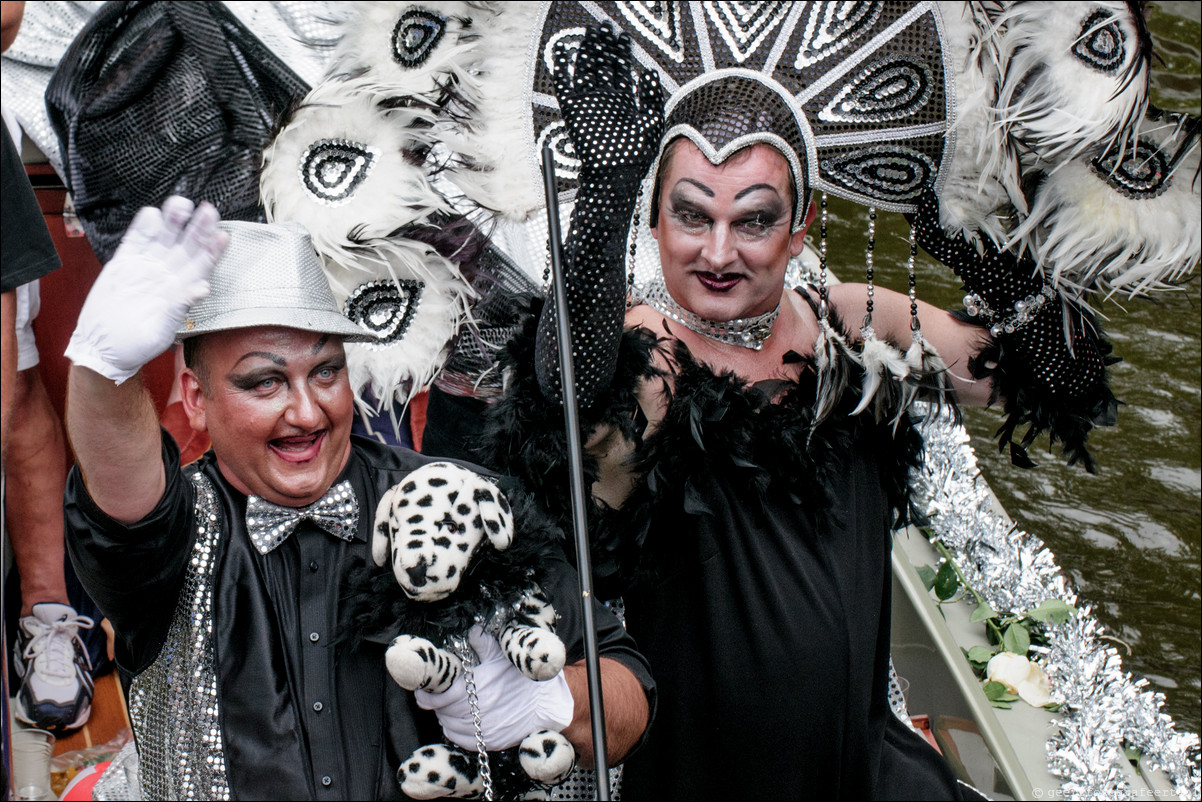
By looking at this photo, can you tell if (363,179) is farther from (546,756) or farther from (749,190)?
(546,756)

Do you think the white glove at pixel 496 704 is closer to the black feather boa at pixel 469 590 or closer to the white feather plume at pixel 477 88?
the black feather boa at pixel 469 590

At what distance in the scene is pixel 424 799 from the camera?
1.74 m

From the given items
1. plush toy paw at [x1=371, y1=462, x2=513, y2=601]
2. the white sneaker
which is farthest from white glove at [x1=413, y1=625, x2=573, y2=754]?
the white sneaker

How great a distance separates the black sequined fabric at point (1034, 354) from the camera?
7.45ft

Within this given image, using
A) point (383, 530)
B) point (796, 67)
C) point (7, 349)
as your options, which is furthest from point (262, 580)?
point (7, 349)

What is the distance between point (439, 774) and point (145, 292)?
81 cm

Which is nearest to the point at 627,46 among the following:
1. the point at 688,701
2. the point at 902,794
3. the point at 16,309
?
the point at 688,701

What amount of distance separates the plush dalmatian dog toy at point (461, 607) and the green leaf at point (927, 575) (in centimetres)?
222

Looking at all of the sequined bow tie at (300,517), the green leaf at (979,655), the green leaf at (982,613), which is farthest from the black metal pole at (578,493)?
the green leaf at (982,613)

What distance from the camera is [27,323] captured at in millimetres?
3031

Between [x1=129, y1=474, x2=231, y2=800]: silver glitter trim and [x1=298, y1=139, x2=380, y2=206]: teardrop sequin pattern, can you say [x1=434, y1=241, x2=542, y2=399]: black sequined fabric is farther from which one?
[x1=129, y1=474, x2=231, y2=800]: silver glitter trim

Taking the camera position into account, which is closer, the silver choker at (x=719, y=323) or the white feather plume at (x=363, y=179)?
the white feather plume at (x=363, y=179)

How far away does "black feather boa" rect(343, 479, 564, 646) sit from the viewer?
1678 millimetres

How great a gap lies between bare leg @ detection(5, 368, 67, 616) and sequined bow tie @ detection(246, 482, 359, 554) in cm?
146
